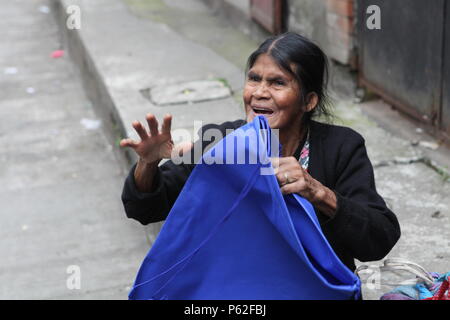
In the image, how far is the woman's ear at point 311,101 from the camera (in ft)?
8.21

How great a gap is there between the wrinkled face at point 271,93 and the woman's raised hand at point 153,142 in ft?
0.93

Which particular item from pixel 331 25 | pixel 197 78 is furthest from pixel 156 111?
pixel 331 25

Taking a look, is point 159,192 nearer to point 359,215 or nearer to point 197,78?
point 359,215

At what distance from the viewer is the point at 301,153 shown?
246 cm

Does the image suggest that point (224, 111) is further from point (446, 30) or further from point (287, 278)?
point (287, 278)

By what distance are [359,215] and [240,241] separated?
39 cm

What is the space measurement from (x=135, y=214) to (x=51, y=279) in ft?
6.73

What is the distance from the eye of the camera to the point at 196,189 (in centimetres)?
199

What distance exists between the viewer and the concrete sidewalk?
3795 mm

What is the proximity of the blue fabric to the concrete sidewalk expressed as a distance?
1.21 metres

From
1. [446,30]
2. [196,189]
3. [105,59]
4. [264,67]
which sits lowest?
[105,59]

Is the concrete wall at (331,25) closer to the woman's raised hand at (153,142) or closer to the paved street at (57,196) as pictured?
the paved street at (57,196)

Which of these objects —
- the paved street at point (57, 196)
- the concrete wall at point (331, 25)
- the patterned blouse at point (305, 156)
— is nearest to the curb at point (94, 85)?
the paved street at point (57, 196)

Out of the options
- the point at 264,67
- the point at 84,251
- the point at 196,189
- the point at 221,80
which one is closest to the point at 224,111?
the point at 221,80
